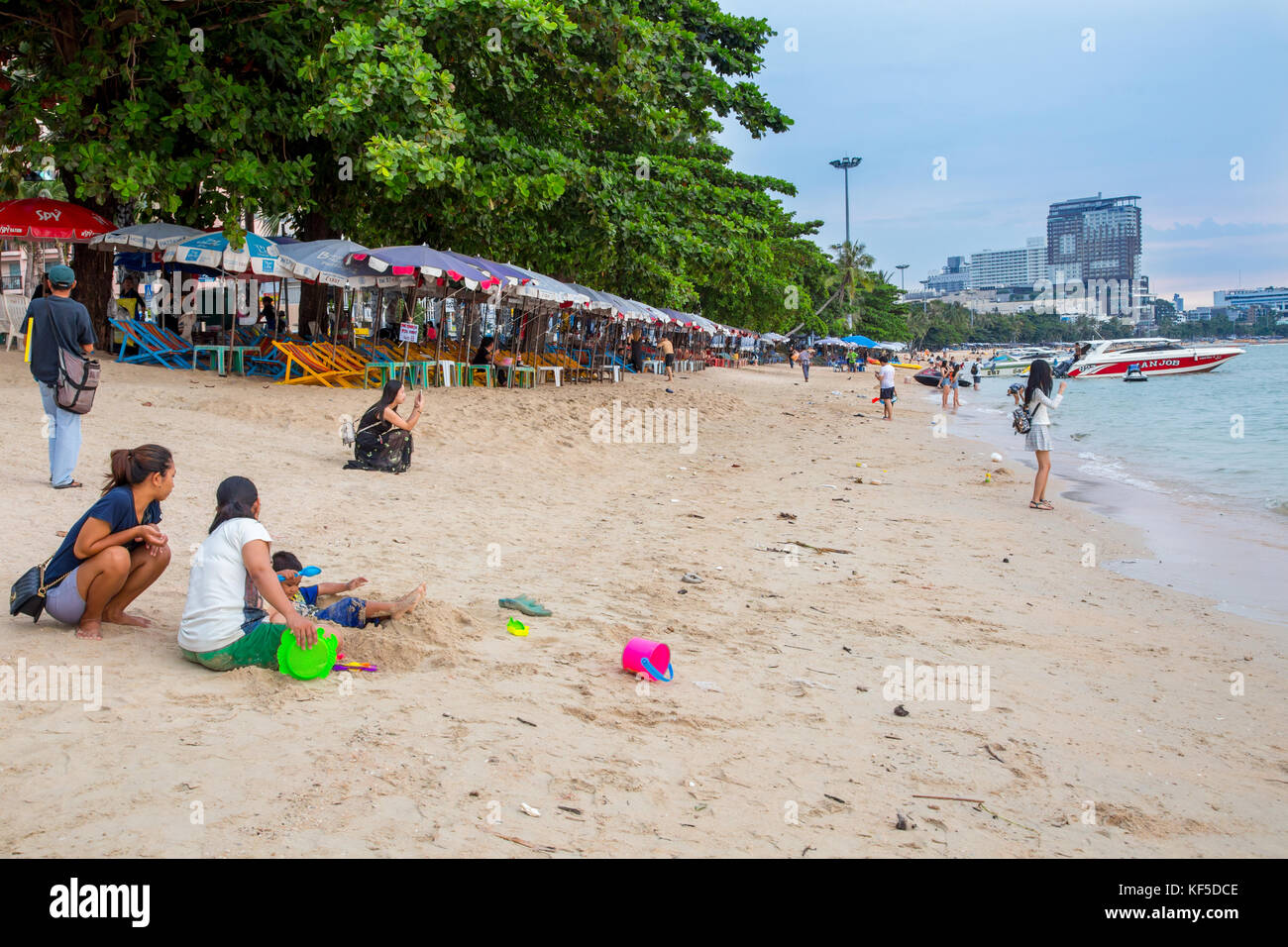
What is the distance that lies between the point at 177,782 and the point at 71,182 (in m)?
16.0

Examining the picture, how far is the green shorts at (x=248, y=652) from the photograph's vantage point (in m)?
4.03

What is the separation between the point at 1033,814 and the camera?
3.41 metres

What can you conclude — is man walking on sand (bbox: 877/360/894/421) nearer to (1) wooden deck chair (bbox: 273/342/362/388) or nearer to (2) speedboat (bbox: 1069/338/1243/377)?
(1) wooden deck chair (bbox: 273/342/362/388)

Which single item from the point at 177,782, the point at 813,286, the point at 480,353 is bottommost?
the point at 177,782

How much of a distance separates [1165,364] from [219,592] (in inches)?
2430

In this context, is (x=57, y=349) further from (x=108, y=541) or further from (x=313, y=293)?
(x=313, y=293)

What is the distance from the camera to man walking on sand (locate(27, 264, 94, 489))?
7156mm

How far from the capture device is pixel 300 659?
4.03 meters

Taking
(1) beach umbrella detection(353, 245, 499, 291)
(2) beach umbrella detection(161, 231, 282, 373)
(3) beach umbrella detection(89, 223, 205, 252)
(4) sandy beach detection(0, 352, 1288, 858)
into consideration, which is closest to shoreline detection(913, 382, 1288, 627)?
(4) sandy beach detection(0, 352, 1288, 858)

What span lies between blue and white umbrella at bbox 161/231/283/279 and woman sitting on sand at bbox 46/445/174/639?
11003 mm

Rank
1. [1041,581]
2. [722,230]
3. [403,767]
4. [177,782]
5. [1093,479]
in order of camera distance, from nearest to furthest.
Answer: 1. [177,782]
2. [403,767]
3. [1041,581]
4. [1093,479]
5. [722,230]
